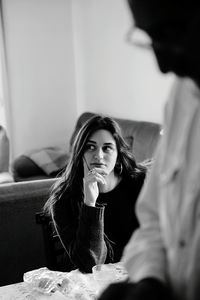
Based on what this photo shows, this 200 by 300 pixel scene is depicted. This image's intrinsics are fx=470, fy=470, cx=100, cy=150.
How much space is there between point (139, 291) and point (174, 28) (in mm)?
355

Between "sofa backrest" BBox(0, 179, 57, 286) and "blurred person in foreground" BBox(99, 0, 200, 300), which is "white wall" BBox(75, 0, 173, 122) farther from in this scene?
"blurred person in foreground" BBox(99, 0, 200, 300)

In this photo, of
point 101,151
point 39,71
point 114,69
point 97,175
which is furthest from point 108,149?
point 39,71

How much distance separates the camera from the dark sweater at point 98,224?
1.61 metres

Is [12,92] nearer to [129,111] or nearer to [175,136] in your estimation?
[129,111]

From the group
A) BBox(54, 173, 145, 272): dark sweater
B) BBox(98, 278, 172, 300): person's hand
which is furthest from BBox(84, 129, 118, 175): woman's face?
BBox(98, 278, 172, 300): person's hand

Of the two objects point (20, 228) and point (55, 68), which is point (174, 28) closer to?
point (20, 228)

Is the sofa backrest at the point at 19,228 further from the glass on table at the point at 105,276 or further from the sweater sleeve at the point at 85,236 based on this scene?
the glass on table at the point at 105,276

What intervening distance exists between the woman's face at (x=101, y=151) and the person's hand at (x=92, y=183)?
0.04m

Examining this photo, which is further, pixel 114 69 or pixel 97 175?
pixel 114 69

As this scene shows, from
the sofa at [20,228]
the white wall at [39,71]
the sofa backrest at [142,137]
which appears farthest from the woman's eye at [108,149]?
the white wall at [39,71]

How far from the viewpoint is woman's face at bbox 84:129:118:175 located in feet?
5.86

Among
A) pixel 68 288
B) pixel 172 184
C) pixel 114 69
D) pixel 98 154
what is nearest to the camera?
pixel 172 184

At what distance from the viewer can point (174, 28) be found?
0.60 metres

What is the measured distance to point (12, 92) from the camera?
16.1 ft
